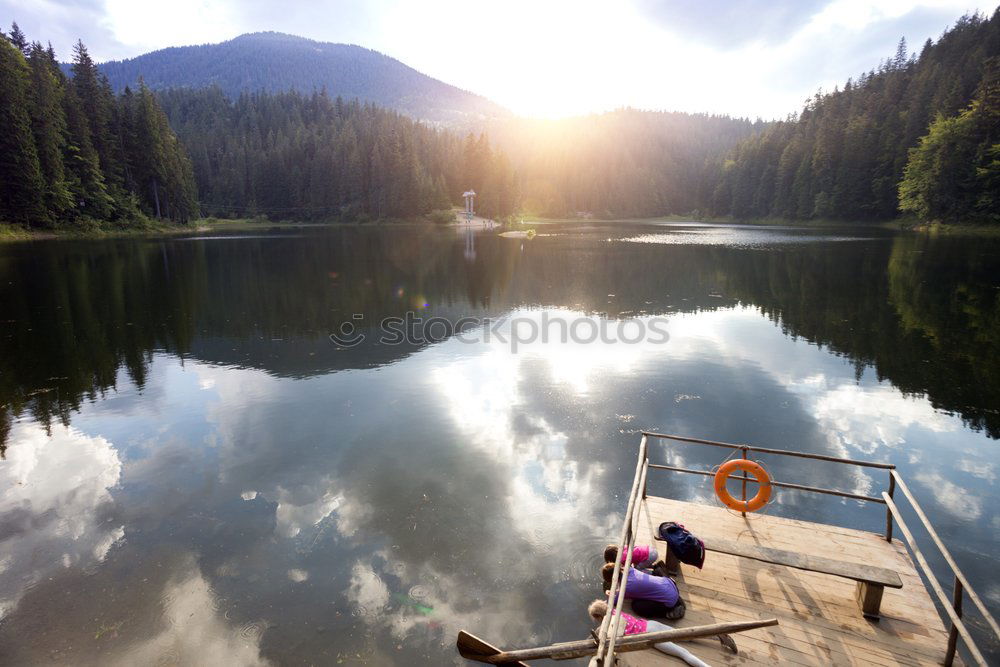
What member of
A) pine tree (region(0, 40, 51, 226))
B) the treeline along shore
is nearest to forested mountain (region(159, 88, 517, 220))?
the treeline along shore

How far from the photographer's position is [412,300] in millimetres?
34375

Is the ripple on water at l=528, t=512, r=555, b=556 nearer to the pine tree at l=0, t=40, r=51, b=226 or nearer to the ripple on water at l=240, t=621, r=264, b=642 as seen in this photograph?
the ripple on water at l=240, t=621, r=264, b=642

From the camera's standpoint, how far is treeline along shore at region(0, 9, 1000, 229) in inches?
2840

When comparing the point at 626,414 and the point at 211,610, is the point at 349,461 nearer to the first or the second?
the point at 211,610

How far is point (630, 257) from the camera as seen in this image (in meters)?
57.2

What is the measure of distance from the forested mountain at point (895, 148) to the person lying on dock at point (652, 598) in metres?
93.0

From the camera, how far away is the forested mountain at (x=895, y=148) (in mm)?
77188

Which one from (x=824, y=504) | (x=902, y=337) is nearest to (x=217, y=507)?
(x=824, y=504)

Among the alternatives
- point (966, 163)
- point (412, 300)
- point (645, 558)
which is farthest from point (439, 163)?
point (645, 558)

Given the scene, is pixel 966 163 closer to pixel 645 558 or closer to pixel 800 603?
pixel 800 603

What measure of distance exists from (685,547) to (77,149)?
96743 millimetres

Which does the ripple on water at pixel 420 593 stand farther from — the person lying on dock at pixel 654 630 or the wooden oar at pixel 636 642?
the person lying on dock at pixel 654 630

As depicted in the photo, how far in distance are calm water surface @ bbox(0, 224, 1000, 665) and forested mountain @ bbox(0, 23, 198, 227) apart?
152 ft

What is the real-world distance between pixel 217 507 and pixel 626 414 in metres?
11.2
